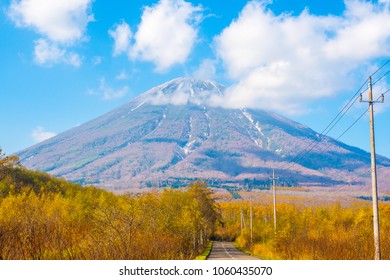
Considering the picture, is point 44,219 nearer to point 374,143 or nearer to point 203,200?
point 374,143

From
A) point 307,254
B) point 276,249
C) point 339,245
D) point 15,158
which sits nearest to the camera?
point 339,245

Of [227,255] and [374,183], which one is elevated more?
[374,183]

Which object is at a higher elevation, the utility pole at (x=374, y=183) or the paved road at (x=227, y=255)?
the utility pole at (x=374, y=183)

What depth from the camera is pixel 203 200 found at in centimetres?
5944

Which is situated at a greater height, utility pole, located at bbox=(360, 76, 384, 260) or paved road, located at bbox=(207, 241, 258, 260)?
utility pole, located at bbox=(360, 76, 384, 260)

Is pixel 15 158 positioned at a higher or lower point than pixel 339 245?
higher

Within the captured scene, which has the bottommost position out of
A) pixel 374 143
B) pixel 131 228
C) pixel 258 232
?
pixel 258 232

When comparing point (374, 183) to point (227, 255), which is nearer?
point (374, 183)

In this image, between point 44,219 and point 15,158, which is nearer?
point 44,219

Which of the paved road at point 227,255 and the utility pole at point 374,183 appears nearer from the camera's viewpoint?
the utility pole at point 374,183

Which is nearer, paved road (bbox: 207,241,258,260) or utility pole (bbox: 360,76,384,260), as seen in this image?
utility pole (bbox: 360,76,384,260)

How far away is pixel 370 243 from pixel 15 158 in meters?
68.4

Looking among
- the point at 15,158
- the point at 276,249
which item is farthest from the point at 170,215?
the point at 15,158
